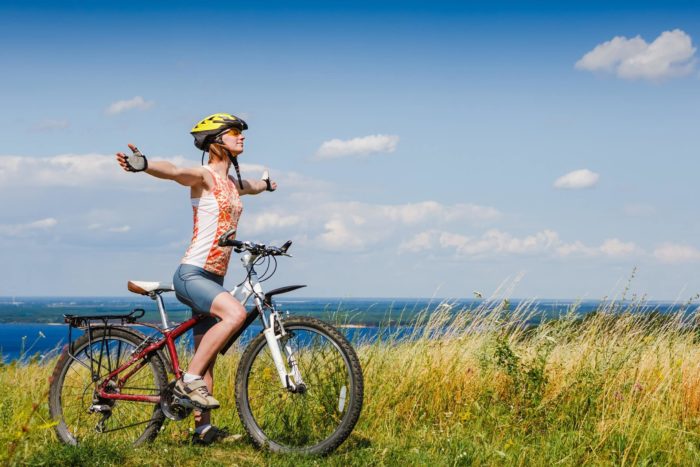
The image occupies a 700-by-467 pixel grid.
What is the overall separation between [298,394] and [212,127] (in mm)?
2075

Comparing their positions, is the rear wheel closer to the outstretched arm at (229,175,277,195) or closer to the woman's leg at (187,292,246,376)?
the woman's leg at (187,292,246,376)

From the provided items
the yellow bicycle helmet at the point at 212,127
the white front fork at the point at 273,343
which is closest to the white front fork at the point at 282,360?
the white front fork at the point at 273,343

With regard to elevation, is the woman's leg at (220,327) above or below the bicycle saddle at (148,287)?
below

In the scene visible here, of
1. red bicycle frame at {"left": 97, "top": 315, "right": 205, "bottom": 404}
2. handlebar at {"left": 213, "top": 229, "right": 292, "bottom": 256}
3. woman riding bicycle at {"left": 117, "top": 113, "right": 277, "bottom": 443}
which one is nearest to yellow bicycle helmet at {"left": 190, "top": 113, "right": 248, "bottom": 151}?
woman riding bicycle at {"left": 117, "top": 113, "right": 277, "bottom": 443}

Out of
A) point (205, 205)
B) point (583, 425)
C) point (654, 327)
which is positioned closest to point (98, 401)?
point (205, 205)

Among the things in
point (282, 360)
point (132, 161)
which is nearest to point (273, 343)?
point (282, 360)

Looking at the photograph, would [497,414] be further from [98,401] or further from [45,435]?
[45,435]

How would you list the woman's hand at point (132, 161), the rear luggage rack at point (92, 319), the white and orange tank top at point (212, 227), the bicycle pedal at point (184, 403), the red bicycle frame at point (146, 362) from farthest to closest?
the rear luggage rack at point (92, 319), the red bicycle frame at point (146, 362), the white and orange tank top at point (212, 227), the bicycle pedal at point (184, 403), the woman's hand at point (132, 161)

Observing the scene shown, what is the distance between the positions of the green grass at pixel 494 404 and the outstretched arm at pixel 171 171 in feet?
5.44

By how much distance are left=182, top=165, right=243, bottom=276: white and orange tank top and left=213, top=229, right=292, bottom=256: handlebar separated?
6.3 inches

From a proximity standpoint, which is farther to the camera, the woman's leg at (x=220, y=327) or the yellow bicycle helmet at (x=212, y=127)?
the yellow bicycle helmet at (x=212, y=127)

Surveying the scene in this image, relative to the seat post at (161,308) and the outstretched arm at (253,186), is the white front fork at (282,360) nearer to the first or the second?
the seat post at (161,308)

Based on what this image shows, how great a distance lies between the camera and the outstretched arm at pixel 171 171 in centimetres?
481

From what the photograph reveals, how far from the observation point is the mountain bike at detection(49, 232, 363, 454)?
5137 mm
